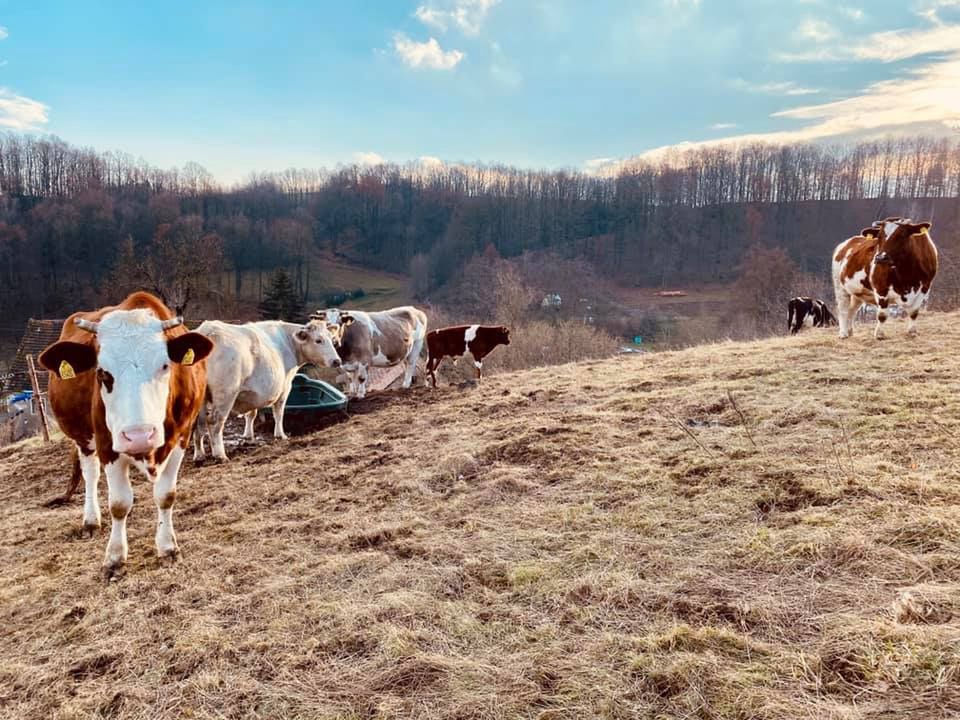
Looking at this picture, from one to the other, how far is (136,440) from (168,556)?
1292 mm

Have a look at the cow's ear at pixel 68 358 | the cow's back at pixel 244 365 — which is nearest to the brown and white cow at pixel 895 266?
the cow's back at pixel 244 365

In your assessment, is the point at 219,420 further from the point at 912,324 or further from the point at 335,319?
the point at 912,324

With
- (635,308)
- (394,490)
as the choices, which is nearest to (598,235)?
(635,308)

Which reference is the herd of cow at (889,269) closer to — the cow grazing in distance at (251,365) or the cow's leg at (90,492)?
the cow grazing in distance at (251,365)

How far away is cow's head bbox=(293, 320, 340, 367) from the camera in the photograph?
27.8 feet

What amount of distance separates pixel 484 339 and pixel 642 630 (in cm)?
1016

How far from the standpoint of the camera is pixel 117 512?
13.4 feet

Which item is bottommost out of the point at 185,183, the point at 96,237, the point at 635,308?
the point at 635,308

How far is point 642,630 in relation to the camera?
2689mm

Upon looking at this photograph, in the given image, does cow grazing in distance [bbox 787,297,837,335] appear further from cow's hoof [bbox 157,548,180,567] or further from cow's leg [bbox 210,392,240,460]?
cow's hoof [bbox 157,548,180,567]

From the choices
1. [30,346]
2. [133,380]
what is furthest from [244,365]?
[30,346]

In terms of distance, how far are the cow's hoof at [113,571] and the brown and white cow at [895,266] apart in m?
11.2

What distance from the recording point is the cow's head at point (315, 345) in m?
8.48

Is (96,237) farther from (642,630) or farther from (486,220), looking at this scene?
(642,630)
